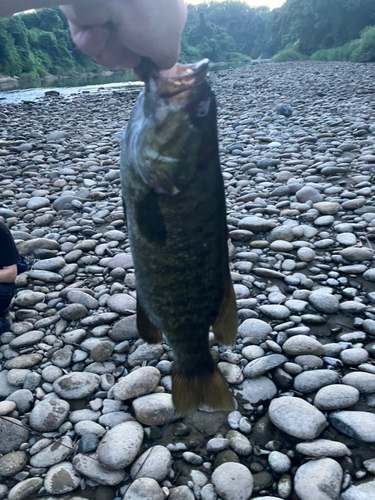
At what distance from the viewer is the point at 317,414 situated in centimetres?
279

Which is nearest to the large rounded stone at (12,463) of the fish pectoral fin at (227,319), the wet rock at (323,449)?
the fish pectoral fin at (227,319)

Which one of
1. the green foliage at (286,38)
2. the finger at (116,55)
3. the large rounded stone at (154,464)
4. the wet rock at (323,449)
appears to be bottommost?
the large rounded stone at (154,464)

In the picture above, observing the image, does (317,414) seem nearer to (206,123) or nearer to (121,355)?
(121,355)

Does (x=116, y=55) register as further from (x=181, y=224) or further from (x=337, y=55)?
(x=337, y=55)

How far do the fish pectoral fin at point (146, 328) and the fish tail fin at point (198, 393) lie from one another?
24 cm

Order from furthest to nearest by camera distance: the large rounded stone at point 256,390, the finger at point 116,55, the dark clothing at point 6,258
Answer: the dark clothing at point 6,258 → the large rounded stone at point 256,390 → the finger at point 116,55

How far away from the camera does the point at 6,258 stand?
4.14 metres

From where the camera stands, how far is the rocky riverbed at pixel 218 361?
8.36 feet

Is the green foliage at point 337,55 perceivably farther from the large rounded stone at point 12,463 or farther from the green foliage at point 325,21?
the large rounded stone at point 12,463

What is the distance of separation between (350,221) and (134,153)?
4581mm

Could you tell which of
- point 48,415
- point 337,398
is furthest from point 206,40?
point 48,415

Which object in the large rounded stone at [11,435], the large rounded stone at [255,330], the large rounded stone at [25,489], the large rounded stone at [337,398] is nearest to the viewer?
the large rounded stone at [25,489]

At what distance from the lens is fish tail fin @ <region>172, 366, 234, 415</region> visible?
7.05ft

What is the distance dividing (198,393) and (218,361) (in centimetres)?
134
